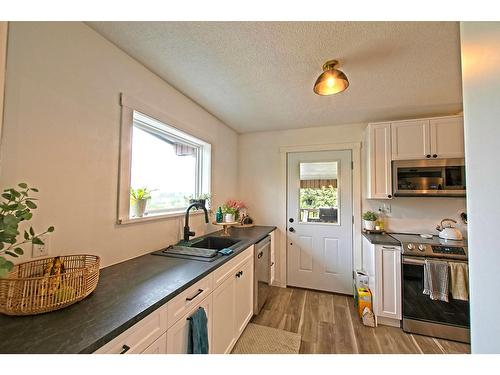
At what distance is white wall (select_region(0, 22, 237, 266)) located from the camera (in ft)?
3.13

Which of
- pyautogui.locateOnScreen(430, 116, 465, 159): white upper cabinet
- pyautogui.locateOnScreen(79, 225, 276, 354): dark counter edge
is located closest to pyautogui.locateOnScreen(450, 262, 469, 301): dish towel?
pyautogui.locateOnScreen(430, 116, 465, 159): white upper cabinet

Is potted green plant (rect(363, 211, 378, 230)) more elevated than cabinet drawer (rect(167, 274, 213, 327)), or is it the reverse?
potted green plant (rect(363, 211, 378, 230))

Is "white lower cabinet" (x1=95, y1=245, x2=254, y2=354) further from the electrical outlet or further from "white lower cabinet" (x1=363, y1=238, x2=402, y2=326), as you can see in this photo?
"white lower cabinet" (x1=363, y1=238, x2=402, y2=326)

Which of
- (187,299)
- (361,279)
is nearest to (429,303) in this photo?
(361,279)

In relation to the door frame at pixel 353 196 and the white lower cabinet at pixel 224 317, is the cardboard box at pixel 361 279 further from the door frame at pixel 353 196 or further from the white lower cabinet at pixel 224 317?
the white lower cabinet at pixel 224 317

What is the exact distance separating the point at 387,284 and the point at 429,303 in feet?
1.17

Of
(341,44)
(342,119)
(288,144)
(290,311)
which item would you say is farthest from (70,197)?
(342,119)

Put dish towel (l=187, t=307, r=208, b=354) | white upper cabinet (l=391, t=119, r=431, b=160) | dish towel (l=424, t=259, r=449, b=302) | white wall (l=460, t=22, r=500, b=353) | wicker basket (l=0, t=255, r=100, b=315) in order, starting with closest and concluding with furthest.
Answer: white wall (l=460, t=22, r=500, b=353) < wicker basket (l=0, t=255, r=100, b=315) < dish towel (l=187, t=307, r=208, b=354) < dish towel (l=424, t=259, r=449, b=302) < white upper cabinet (l=391, t=119, r=431, b=160)

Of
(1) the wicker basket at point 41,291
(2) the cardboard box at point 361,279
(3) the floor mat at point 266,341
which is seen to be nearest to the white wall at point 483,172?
(1) the wicker basket at point 41,291

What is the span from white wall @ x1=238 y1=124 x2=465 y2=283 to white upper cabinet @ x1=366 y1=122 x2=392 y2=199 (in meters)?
0.28

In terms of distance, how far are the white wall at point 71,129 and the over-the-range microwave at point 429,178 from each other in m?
2.73

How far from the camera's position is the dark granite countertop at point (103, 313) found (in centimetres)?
64

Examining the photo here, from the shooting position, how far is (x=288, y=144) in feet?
10.1

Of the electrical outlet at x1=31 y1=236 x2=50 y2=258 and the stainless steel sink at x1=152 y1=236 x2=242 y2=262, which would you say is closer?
the electrical outlet at x1=31 y1=236 x2=50 y2=258
